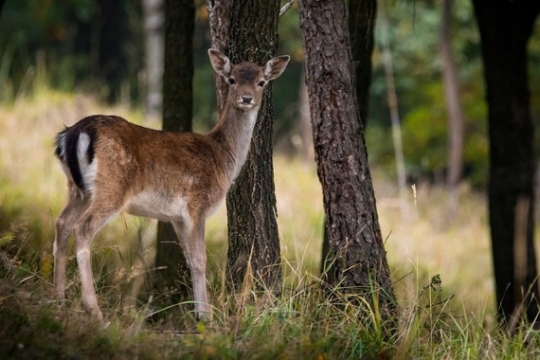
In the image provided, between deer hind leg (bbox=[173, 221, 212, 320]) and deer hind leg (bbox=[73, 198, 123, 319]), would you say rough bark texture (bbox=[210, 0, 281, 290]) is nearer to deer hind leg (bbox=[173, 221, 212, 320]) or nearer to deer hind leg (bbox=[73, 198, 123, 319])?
deer hind leg (bbox=[173, 221, 212, 320])

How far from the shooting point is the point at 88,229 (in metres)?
6.54

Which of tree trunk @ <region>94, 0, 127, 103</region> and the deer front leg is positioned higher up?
tree trunk @ <region>94, 0, 127, 103</region>

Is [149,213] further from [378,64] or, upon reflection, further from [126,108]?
[378,64]

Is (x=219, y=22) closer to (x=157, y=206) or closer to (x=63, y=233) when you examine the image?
(x=157, y=206)

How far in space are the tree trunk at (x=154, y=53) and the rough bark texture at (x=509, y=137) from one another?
684 centimetres

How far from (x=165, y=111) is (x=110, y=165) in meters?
2.68

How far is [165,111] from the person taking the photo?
9.23 m

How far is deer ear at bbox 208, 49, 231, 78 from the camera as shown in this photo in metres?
7.33

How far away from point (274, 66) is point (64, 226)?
1.88 m

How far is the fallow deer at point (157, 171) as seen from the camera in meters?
6.54

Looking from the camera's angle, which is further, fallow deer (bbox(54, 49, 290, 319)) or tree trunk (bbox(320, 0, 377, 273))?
tree trunk (bbox(320, 0, 377, 273))

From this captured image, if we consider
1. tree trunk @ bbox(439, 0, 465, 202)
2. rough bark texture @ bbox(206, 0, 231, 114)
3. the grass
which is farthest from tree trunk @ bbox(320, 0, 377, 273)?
tree trunk @ bbox(439, 0, 465, 202)

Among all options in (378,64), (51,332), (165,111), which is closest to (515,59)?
(165,111)

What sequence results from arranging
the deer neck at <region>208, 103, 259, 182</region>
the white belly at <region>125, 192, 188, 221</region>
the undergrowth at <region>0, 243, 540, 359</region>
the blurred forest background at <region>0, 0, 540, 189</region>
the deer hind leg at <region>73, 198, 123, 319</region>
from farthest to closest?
the blurred forest background at <region>0, 0, 540, 189</region> → the deer neck at <region>208, 103, 259, 182</region> → the white belly at <region>125, 192, 188, 221</region> → the deer hind leg at <region>73, 198, 123, 319</region> → the undergrowth at <region>0, 243, 540, 359</region>
